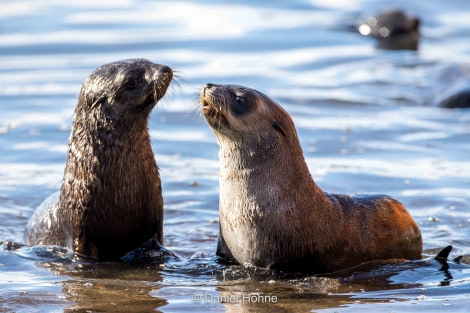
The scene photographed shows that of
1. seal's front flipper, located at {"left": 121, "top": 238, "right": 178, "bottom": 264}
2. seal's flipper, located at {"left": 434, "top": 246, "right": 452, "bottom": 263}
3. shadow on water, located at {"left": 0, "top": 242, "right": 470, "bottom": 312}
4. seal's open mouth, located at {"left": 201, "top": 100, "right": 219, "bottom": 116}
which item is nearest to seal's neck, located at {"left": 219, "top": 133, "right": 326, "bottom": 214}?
seal's open mouth, located at {"left": 201, "top": 100, "right": 219, "bottom": 116}

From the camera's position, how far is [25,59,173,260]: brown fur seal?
8.91 metres

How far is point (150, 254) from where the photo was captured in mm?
8938

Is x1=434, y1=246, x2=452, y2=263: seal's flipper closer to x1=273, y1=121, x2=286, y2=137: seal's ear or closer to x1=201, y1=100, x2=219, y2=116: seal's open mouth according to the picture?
x1=273, y1=121, x2=286, y2=137: seal's ear

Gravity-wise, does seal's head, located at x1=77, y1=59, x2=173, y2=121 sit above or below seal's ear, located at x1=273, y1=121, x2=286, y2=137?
above

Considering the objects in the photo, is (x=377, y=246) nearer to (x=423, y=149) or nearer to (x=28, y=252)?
(x=28, y=252)

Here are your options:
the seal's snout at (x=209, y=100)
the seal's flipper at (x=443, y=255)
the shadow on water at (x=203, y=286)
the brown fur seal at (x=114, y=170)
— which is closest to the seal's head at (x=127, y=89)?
the brown fur seal at (x=114, y=170)

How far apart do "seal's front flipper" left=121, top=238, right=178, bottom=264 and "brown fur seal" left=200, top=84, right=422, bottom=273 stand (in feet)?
2.07

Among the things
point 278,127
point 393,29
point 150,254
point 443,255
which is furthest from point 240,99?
point 393,29

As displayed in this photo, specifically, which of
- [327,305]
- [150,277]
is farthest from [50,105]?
[327,305]

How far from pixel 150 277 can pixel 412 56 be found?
11.7 meters

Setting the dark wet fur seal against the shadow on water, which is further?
the dark wet fur seal

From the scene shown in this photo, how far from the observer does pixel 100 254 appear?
8.96m

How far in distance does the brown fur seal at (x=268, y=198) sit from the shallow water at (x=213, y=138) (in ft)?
0.74

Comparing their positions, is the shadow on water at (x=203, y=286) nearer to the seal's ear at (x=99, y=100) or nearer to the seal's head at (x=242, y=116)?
the seal's head at (x=242, y=116)
